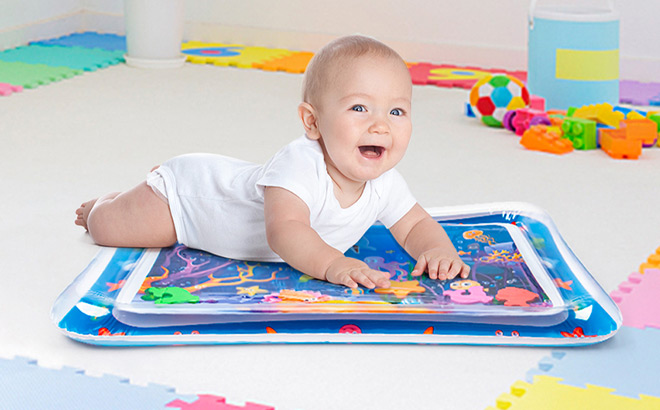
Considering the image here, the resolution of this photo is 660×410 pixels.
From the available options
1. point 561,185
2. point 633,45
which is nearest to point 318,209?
point 561,185

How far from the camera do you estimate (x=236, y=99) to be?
8.28ft

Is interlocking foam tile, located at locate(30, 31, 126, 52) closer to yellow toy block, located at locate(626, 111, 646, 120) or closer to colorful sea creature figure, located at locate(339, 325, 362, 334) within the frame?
yellow toy block, located at locate(626, 111, 646, 120)

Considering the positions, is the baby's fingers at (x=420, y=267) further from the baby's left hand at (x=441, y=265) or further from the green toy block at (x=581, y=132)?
the green toy block at (x=581, y=132)

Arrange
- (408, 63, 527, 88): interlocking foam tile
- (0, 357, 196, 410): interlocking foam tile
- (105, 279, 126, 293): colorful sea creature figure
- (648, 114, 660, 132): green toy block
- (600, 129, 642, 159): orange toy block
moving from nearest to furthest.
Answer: (0, 357, 196, 410): interlocking foam tile, (105, 279, 126, 293): colorful sea creature figure, (600, 129, 642, 159): orange toy block, (648, 114, 660, 132): green toy block, (408, 63, 527, 88): interlocking foam tile

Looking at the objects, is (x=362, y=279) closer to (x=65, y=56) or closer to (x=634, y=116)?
(x=634, y=116)

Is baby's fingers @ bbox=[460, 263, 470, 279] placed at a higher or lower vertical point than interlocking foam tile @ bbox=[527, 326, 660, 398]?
higher

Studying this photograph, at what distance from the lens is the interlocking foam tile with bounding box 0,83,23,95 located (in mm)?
2486

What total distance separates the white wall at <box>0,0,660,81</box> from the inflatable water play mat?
74.5 inches

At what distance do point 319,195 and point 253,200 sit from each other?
104 mm

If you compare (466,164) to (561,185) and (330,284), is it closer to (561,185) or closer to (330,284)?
(561,185)

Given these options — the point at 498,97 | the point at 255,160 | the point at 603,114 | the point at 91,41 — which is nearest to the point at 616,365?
the point at 255,160

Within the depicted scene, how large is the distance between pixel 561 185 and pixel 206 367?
40.0 inches

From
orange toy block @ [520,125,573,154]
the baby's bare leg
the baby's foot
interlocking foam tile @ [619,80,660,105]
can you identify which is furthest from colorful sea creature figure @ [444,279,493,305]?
interlocking foam tile @ [619,80,660,105]

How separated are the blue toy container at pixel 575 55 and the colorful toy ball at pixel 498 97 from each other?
0.14m
